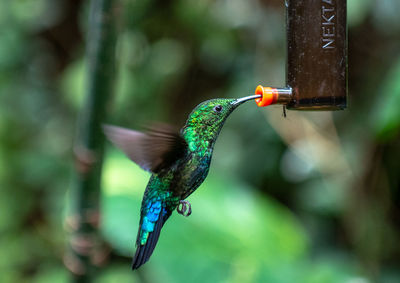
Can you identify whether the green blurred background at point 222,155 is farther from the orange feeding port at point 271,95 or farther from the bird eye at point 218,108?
the bird eye at point 218,108

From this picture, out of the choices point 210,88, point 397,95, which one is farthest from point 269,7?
point 397,95

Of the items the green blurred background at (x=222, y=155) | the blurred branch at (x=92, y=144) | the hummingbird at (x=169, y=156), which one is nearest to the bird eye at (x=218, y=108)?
the hummingbird at (x=169, y=156)

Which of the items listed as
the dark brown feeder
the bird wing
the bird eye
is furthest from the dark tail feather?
the dark brown feeder

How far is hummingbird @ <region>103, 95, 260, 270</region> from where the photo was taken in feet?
4.04

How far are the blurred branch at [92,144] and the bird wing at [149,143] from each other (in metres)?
0.52

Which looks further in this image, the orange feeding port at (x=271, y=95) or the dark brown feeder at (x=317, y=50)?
the dark brown feeder at (x=317, y=50)

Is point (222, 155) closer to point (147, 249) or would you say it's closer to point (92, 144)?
point (92, 144)

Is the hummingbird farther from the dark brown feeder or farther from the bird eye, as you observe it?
the dark brown feeder

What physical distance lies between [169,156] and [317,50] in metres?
0.52

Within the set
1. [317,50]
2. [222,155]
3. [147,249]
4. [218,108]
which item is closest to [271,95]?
[218,108]

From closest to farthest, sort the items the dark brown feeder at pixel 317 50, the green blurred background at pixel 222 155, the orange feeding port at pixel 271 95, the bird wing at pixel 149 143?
the bird wing at pixel 149 143, the orange feeding port at pixel 271 95, the dark brown feeder at pixel 317 50, the green blurred background at pixel 222 155

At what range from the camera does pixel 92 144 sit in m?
1.82

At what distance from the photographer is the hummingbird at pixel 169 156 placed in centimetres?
123

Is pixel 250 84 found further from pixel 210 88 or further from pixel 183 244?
pixel 183 244
